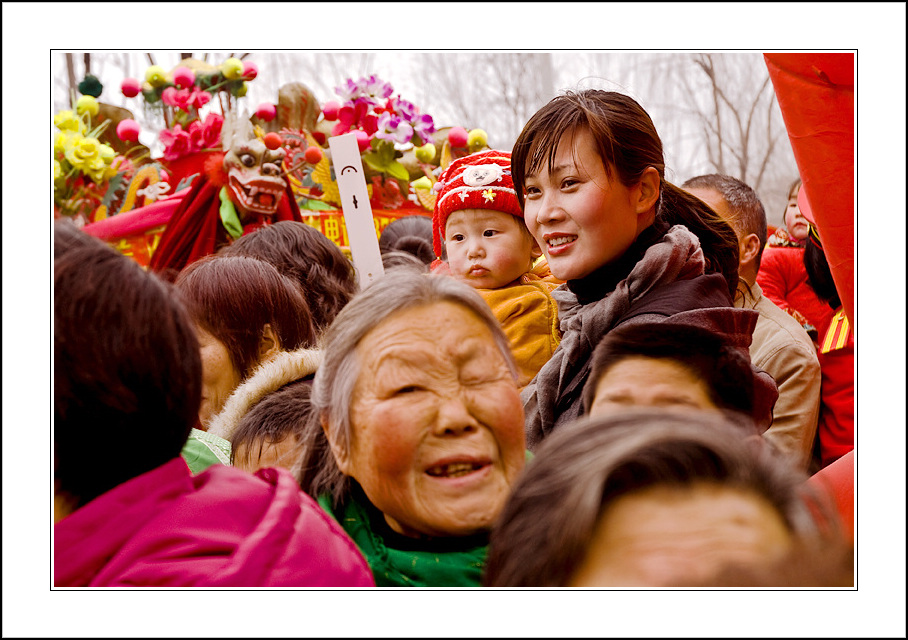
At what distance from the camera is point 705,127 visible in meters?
5.27

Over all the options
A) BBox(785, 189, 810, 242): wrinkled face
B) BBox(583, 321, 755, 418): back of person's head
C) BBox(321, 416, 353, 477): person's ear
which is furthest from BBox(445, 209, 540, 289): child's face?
BBox(785, 189, 810, 242): wrinkled face

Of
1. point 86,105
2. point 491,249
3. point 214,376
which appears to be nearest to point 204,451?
point 214,376

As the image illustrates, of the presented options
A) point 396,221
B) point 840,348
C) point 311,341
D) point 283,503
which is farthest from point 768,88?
point 283,503

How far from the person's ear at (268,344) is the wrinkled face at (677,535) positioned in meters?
1.44

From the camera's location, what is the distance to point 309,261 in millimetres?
3055

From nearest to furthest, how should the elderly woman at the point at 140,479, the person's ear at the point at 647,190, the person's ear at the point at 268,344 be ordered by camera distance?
the elderly woman at the point at 140,479, the person's ear at the point at 647,190, the person's ear at the point at 268,344

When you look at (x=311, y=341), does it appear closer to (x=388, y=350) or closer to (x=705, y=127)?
(x=388, y=350)

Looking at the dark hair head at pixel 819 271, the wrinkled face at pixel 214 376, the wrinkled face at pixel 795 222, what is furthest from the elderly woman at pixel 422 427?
the wrinkled face at pixel 795 222

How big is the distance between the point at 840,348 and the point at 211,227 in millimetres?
2436

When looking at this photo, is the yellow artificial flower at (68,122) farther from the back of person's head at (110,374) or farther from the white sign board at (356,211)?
the back of person's head at (110,374)

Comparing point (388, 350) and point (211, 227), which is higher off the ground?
point (211, 227)

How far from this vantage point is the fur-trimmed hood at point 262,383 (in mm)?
2137

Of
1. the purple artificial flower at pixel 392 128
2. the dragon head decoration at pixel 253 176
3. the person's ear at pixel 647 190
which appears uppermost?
the purple artificial flower at pixel 392 128

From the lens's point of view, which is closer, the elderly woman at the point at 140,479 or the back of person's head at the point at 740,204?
the elderly woman at the point at 140,479
